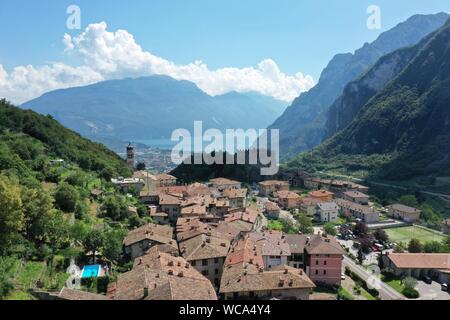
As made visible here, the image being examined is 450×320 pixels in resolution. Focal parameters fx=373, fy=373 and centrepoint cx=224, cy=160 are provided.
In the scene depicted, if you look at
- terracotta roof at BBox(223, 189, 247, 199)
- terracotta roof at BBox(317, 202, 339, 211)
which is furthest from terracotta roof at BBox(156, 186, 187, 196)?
terracotta roof at BBox(317, 202, 339, 211)

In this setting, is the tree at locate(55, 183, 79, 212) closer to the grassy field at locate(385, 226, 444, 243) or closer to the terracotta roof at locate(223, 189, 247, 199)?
the terracotta roof at locate(223, 189, 247, 199)

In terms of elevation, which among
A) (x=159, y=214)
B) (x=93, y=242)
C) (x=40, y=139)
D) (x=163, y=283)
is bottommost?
(x=159, y=214)

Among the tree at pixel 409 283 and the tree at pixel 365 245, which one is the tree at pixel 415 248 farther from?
the tree at pixel 409 283

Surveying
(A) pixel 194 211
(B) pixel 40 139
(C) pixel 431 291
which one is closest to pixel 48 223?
(A) pixel 194 211

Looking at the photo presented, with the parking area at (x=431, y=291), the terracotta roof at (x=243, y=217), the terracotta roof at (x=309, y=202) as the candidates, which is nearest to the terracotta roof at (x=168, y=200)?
the terracotta roof at (x=243, y=217)

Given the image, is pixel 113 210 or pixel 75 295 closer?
pixel 75 295

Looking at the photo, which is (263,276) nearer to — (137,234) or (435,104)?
(137,234)

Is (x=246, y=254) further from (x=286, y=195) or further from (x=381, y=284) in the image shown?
(x=286, y=195)
